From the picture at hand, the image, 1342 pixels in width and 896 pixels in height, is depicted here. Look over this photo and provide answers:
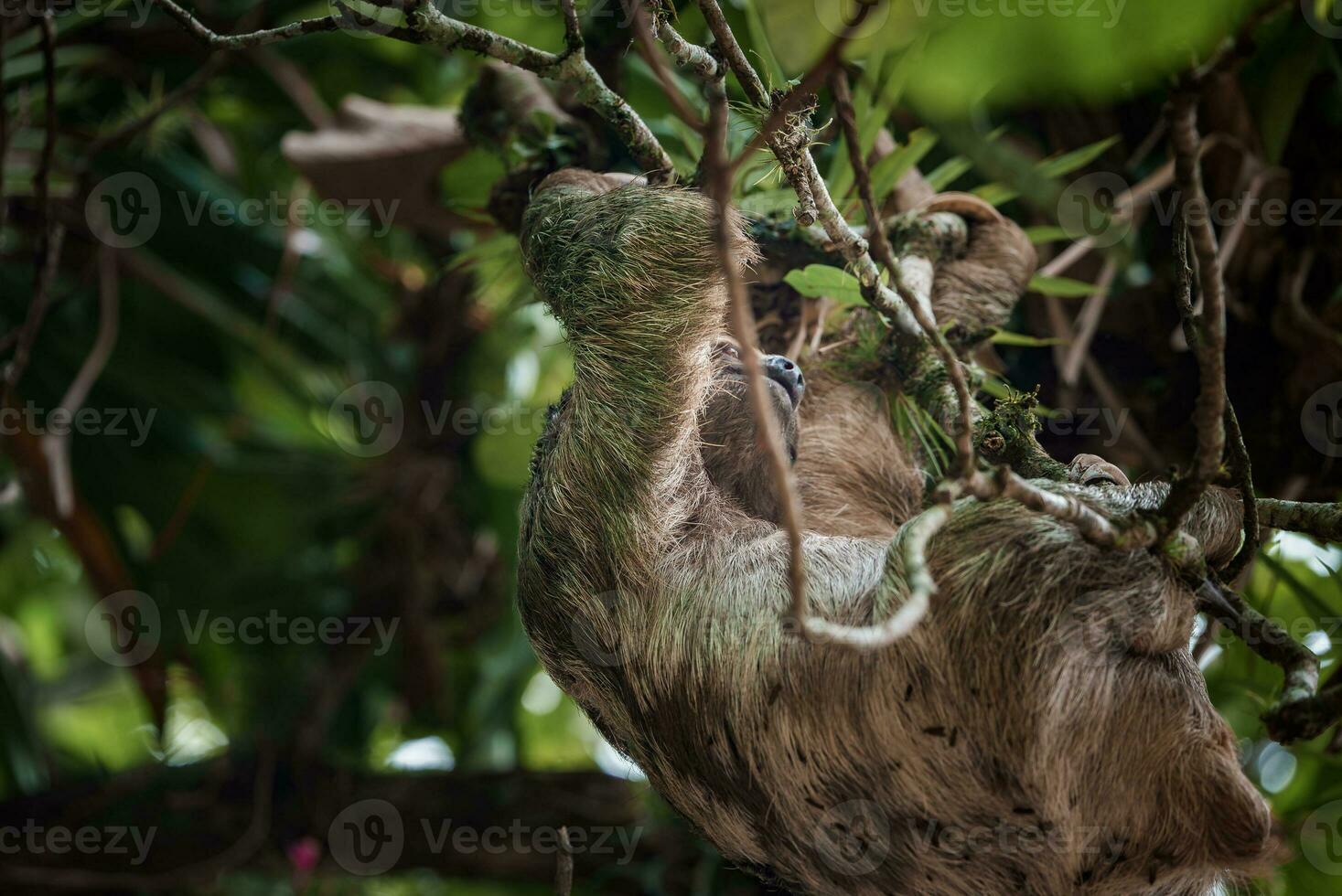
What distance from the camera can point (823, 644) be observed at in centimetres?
230

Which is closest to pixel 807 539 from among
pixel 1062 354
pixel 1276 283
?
pixel 1062 354

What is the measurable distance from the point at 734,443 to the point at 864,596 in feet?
3.11

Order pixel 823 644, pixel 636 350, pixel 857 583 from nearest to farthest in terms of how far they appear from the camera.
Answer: pixel 823 644
pixel 857 583
pixel 636 350

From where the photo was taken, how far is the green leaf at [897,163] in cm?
325

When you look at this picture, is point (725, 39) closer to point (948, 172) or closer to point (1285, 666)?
point (1285, 666)

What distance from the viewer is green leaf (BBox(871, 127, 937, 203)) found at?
3.25 metres

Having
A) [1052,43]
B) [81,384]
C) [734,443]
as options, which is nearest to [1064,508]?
[1052,43]

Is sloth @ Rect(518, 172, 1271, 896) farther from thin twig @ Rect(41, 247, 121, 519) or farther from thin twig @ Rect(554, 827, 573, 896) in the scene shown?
thin twig @ Rect(41, 247, 121, 519)

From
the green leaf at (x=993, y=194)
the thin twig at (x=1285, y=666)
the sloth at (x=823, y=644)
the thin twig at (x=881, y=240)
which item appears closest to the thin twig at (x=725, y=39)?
the thin twig at (x=881, y=240)

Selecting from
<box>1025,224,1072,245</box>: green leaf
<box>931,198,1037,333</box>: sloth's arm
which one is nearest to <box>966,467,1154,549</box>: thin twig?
<box>931,198,1037,333</box>: sloth's arm

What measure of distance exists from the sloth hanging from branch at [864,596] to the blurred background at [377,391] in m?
0.42

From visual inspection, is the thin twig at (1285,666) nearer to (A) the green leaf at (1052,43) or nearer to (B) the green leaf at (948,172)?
(A) the green leaf at (1052,43)

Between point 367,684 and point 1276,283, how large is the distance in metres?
5.44

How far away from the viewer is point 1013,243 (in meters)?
3.51
